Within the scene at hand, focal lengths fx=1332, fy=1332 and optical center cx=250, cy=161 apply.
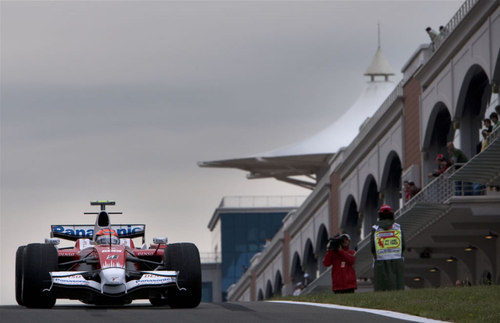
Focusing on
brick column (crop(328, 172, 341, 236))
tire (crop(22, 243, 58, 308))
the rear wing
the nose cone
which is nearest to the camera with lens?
the rear wing

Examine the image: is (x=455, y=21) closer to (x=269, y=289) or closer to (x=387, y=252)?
(x=387, y=252)

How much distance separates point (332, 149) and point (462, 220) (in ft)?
143

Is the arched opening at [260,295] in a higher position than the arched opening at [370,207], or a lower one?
lower

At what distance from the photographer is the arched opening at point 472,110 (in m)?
37.7

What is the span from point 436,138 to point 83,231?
70.6 feet

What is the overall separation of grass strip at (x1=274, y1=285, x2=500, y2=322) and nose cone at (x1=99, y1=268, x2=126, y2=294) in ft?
9.98

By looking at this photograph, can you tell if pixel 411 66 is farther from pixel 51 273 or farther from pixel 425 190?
pixel 51 273

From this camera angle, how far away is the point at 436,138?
4206cm

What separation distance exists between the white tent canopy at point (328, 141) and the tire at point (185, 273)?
58.6m

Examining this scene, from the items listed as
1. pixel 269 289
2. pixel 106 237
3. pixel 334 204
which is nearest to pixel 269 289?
pixel 269 289

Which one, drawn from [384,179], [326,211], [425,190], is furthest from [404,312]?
[326,211]

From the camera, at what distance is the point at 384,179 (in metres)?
49.1

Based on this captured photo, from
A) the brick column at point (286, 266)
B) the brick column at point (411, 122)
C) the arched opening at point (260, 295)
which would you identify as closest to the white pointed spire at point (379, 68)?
the brick column at point (286, 266)

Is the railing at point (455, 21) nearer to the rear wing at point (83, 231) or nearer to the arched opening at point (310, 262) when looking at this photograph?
the rear wing at point (83, 231)
